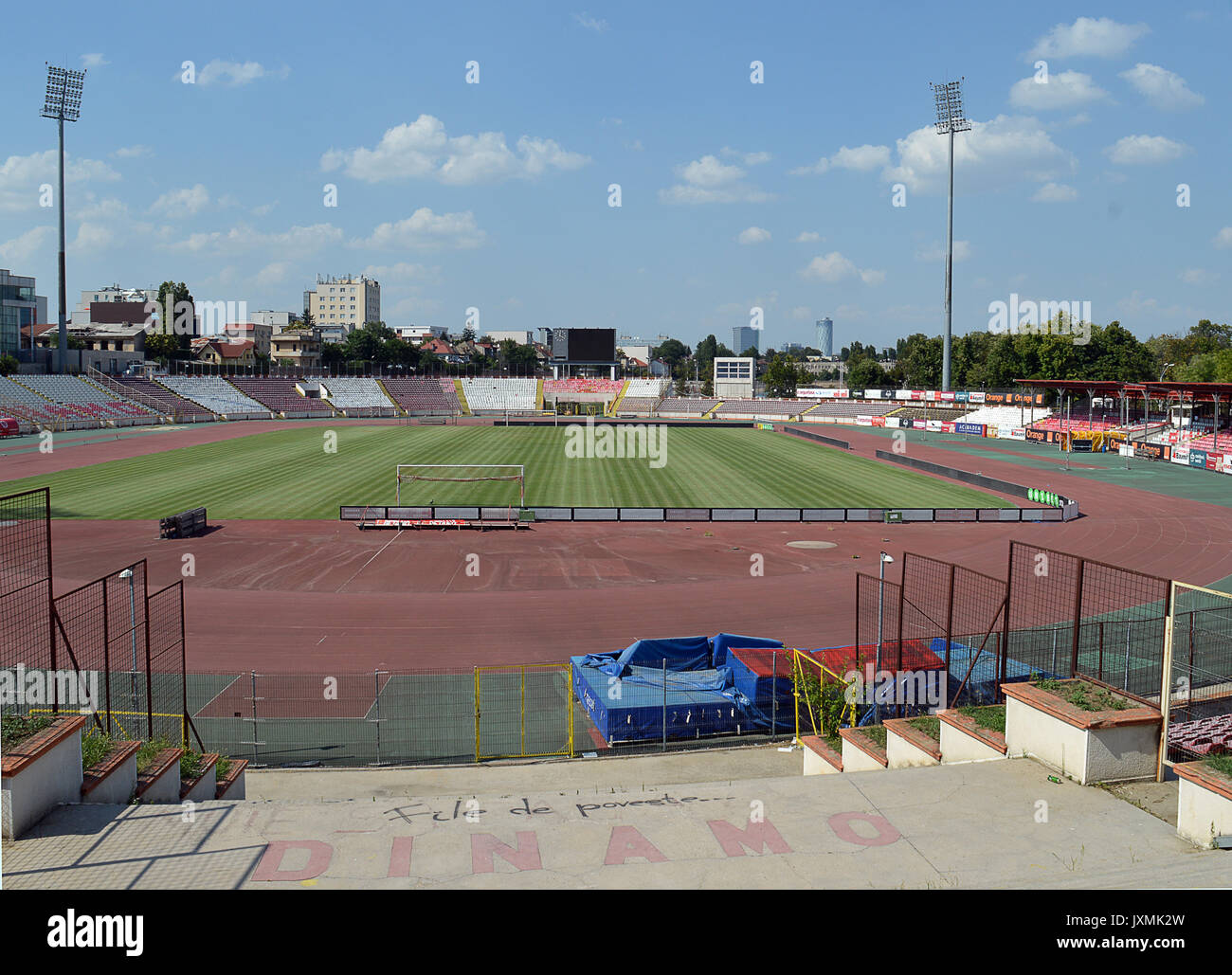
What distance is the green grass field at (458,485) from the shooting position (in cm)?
4675

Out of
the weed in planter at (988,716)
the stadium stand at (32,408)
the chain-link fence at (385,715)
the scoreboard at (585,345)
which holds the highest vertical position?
the scoreboard at (585,345)

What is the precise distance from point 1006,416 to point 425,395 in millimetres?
83301

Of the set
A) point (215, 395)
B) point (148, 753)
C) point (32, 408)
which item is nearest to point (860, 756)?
point (148, 753)

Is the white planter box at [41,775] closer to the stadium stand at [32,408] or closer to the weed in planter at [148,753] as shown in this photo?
the weed in planter at [148,753]

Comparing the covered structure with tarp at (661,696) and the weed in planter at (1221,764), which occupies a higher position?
the weed in planter at (1221,764)

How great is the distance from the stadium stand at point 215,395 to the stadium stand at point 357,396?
11.9m

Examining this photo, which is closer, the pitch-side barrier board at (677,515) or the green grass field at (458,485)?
the pitch-side barrier board at (677,515)

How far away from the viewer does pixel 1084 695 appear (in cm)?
1025

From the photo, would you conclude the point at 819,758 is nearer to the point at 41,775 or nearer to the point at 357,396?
the point at 41,775

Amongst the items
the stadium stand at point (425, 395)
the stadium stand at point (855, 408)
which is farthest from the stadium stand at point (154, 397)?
the stadium stand at point (855, 408)

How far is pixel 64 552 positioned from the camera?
111 feet

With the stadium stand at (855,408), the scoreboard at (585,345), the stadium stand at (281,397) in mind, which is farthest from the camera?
the scoreboard at (585,345)

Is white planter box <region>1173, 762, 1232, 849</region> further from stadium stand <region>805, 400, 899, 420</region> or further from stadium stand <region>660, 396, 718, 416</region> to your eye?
stadium stand <region>660, 396, 718, 416</region>
